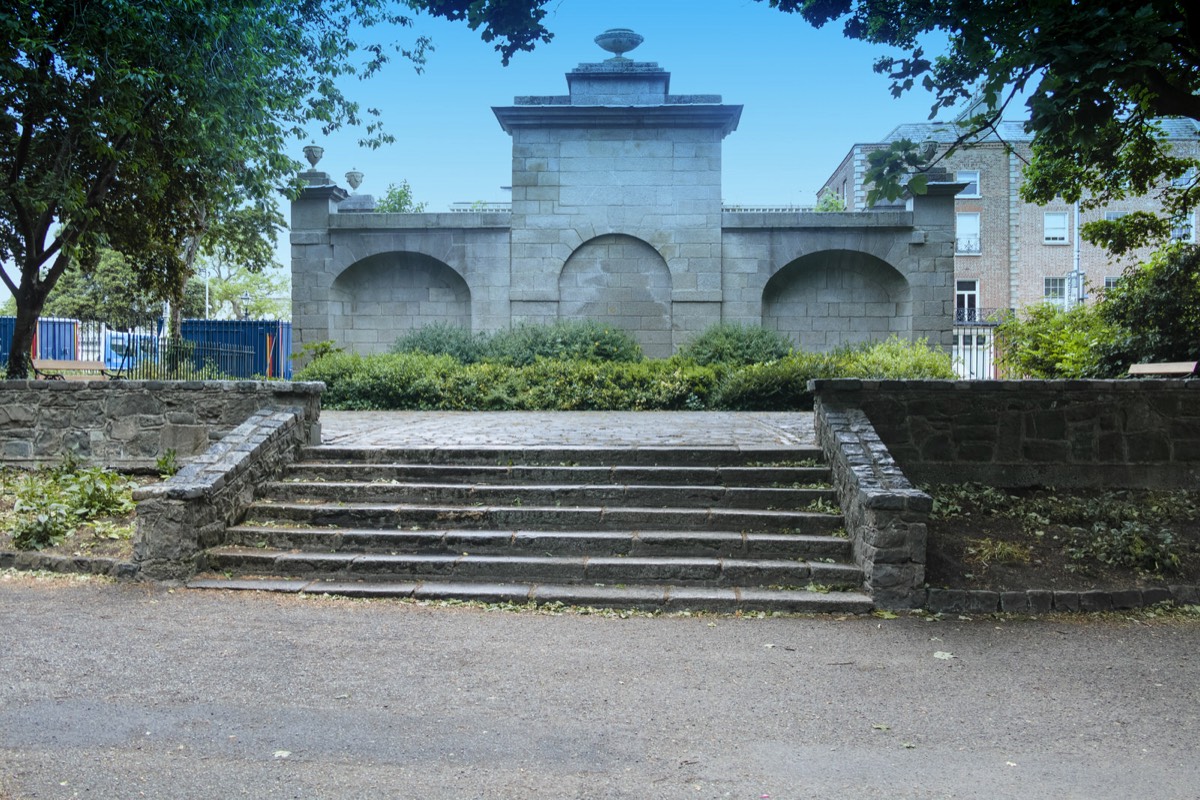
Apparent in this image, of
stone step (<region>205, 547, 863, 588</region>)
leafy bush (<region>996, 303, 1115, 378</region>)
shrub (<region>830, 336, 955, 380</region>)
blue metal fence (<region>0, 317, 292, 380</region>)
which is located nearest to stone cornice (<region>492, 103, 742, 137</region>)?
shrub (<region>830, 336, 955, 380</region>)

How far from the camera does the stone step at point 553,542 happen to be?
7066 millimetres

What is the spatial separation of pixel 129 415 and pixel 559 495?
4727 mm

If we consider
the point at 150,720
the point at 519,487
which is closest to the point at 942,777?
the point at 150,720

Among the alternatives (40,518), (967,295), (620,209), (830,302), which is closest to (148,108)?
(40,518)

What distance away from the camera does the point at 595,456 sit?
862 centimetres

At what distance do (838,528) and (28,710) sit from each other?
5428 mm

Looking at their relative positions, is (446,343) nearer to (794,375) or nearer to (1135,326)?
(794,375)

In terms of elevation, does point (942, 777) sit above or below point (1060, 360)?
below

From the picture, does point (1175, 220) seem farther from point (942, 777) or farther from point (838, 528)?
point (942, 777)

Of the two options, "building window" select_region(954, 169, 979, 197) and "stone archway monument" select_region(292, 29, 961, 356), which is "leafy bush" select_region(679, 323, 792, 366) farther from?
"building window" select_region(954, 169, 979, 197)

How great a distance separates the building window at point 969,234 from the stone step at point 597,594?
3835 cm

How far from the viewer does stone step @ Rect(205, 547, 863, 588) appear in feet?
22.2

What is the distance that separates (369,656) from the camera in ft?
17.4

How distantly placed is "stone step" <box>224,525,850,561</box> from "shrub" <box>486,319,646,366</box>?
9450mm
